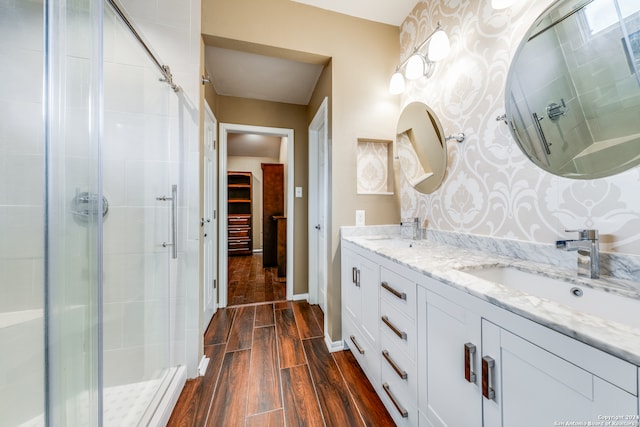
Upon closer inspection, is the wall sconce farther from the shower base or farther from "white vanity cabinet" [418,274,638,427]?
the shower base

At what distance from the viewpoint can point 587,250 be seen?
31.7 inches

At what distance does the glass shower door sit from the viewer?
3.83 feet

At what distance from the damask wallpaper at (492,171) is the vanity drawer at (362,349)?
0.89 metres

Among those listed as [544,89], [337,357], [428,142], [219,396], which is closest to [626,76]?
[544,89]

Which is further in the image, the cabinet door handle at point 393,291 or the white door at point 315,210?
the white door at point 315,210

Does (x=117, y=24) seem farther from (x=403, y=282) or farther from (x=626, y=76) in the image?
(x=626, y=76)

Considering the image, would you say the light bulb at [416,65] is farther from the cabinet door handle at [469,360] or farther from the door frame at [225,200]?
the cabinet door handle at [469,360]

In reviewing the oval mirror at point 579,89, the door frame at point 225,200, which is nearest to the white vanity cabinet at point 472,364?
the oval mirror at point 579,89

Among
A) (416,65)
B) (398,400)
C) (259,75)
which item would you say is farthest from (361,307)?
(259,75)

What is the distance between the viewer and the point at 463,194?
54.5 inches

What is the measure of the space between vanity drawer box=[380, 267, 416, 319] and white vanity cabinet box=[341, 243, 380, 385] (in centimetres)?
7

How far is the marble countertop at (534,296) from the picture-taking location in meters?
0.44

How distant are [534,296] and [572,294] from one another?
0.32 m

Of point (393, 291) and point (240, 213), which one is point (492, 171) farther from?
point (240, 213)
